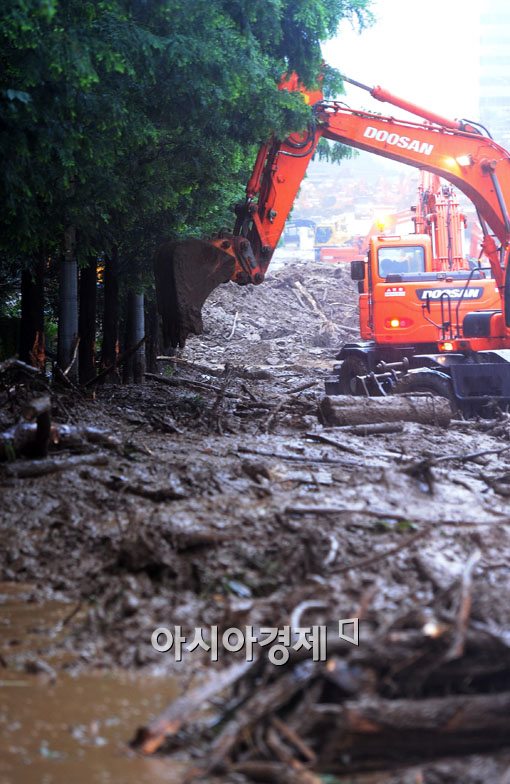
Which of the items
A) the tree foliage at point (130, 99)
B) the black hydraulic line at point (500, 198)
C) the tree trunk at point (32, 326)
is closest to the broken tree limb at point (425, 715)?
the tree foliage at point (130, 99)

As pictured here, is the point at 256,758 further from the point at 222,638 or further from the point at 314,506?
the point at 314,506

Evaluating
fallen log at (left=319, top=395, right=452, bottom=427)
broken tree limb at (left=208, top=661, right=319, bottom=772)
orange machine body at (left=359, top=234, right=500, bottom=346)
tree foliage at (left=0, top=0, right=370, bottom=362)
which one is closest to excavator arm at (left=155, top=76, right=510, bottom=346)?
tree foliage at (left=0, top=0, right=370, bottom=362)

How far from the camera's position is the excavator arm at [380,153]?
14367mm

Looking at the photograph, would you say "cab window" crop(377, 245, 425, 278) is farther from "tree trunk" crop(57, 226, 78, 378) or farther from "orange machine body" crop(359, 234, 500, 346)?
"tree trunk" crop(57, 226, 78, 378)

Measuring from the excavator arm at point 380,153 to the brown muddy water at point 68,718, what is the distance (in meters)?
9.94

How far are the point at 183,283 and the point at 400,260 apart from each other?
20.8 ft

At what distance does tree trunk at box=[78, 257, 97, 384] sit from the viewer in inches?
680

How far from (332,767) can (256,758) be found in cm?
25

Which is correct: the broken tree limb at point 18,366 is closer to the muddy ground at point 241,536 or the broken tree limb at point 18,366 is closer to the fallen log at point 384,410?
the muddy ground at point 241,536

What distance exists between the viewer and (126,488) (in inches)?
276

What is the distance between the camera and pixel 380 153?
50.0ft

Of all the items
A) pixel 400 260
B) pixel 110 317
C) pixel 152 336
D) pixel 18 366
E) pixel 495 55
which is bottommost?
pixel 152 336

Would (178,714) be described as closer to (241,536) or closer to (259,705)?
(259,705)

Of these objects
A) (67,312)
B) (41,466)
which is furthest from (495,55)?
(41,466)
